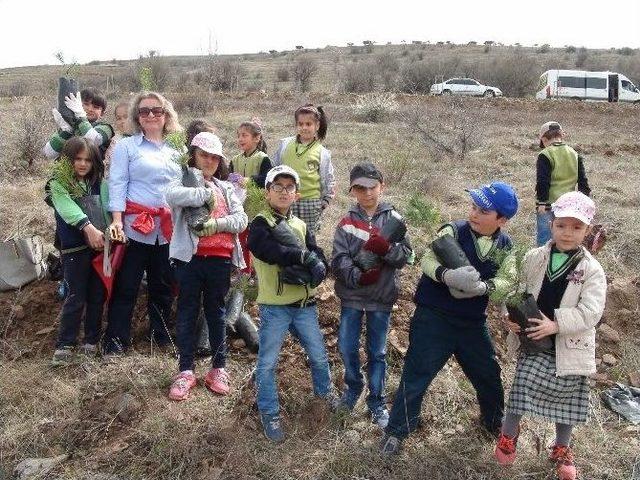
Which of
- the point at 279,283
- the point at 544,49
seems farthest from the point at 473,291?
the point at 544,49

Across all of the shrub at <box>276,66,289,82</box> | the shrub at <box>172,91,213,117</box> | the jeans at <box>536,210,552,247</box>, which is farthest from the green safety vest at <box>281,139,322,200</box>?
the shrub at <box>276,66,289,82</box>

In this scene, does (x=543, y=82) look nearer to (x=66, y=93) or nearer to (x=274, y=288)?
(x=66, y=93)

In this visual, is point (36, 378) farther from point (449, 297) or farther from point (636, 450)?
point (636, 450)

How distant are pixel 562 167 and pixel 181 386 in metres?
4.26

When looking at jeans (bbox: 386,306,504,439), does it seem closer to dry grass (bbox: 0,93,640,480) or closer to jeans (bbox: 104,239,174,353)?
dry grass (bbox: 0,93,640,480)

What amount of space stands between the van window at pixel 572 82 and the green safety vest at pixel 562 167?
2484 centimetres

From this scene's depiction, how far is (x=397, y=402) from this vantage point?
3264mm

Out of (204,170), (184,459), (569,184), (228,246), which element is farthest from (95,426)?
(569,184)

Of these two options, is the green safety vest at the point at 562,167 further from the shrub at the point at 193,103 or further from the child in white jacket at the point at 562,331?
the shrub at the point at 193,103

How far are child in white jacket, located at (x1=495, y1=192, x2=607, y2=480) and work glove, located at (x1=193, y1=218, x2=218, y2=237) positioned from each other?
1738 mm

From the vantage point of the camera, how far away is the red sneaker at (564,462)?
10.2ft

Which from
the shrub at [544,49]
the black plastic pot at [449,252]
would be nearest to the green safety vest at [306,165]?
the black plastic pot at [449,252]

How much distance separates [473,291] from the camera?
3.01m

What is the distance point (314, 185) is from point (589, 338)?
7.70 feet
